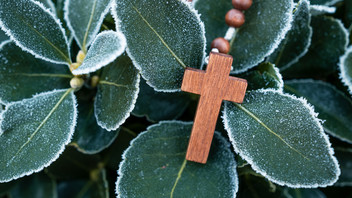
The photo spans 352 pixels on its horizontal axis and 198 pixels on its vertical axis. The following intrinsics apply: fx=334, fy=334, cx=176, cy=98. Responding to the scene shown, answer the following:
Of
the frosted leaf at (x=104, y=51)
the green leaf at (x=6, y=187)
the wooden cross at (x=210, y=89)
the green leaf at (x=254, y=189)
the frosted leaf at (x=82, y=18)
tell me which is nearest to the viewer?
the frosted leaf at (x=104, y=51)

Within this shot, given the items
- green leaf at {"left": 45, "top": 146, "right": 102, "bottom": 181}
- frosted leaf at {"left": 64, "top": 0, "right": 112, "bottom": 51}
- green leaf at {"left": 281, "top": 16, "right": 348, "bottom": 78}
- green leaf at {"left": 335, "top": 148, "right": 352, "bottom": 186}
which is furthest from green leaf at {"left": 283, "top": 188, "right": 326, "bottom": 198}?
frosted leaf at {"left": 64, "top": 0, "right": 112, "bottom": 51}

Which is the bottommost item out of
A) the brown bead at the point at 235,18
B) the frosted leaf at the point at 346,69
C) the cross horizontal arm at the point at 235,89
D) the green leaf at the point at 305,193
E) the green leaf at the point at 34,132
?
the green leaf at the point at 305,193

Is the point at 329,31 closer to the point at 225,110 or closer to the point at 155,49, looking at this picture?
the point at 225,110

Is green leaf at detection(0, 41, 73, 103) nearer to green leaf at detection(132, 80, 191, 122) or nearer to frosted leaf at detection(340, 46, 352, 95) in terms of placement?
green leaf at detection(132, 80, 191, 122)

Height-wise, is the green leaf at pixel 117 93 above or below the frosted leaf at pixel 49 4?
below

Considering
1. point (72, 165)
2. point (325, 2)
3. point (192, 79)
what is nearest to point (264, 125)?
point (192, 79)

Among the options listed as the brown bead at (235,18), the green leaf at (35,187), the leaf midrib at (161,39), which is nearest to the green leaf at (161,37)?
the leaf midrib at (161,39)

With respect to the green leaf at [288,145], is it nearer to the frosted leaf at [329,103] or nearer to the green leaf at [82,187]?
the frosted leaf at [329,103]
